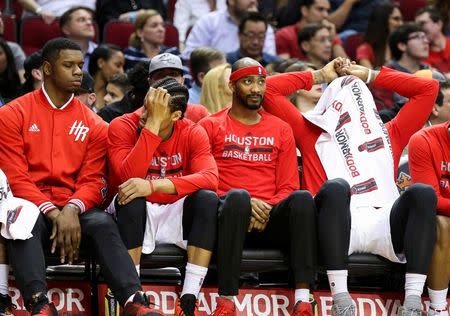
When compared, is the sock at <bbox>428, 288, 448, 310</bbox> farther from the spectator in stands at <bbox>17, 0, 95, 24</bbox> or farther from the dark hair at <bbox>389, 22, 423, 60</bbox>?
the spectator in stands at <bbox>17, 0, 95, 24</bbox>

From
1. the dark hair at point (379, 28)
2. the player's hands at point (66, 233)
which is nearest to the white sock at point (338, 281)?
the player's hands at point (66, 233)

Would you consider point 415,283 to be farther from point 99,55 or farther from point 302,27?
point 302,27

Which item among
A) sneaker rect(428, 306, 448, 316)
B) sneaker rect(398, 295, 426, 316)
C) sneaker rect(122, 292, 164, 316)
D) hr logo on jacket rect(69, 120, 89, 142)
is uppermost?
hr logo on jacket rect(69, 120, 89, 142)

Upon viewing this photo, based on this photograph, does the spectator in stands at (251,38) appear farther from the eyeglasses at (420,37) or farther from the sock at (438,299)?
the sock at (438,299)

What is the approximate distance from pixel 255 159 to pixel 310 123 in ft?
1.73

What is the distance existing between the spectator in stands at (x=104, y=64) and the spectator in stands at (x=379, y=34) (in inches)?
111

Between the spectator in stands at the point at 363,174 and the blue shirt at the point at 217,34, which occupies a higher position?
the blue shirt at the point at 217,34

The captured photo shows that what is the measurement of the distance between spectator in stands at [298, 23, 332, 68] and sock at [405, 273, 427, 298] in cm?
467

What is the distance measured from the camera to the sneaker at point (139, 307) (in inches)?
234

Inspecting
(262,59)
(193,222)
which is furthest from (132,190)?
(262,59)

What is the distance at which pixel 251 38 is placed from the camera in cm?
1049

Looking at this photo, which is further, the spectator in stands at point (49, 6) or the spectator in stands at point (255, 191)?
the spectator in stands at point (49, 6)

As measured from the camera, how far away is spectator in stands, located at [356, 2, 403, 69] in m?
11.4

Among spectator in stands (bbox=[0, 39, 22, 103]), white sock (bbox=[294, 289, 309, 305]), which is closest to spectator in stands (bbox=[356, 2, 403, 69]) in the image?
spectator in stands (bbox=[0, 39, 22, 103])
